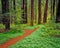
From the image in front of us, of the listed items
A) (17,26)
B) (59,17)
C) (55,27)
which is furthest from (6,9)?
(59,17)

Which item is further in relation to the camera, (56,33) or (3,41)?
(56,33)

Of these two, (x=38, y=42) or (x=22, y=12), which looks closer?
(x=38, y=42)

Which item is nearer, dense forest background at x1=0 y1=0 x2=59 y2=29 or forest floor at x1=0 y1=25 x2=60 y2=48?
forest floor at x1=0 y1=25 x2=60 y2=48

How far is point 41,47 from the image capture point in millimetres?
11305

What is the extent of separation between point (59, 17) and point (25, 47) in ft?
10.4

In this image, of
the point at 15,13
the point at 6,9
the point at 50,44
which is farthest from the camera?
the point at 15,13

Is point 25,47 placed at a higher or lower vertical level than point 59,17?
lower

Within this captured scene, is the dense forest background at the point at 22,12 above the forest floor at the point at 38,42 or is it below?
above

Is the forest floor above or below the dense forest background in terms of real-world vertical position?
below

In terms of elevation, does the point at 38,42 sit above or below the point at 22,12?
below

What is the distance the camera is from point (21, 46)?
11.5 m

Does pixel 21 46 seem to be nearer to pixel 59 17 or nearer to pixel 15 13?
pixel 59 17

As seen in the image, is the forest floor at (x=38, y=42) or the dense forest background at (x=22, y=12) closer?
the forest floor at (x=38, y=42)

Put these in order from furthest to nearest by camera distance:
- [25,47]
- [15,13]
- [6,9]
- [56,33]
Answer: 1. [15,13]
2. [6,9]
3. [56,33]
4. [25,47]
